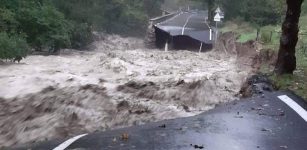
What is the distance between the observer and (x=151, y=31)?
45.7 metres

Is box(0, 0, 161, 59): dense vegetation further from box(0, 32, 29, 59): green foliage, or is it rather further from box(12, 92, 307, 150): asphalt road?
box(12, 92, 307, 150): asphalt road

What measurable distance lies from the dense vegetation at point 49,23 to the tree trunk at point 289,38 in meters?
14.1

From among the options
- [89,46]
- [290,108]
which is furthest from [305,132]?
[89,46]

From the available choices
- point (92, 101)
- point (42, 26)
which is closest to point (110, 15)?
point (42, 26)

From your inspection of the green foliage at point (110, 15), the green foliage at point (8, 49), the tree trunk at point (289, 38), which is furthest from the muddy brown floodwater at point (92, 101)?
the green foliage at point (110, 15)

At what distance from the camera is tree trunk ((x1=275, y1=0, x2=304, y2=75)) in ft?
39.5

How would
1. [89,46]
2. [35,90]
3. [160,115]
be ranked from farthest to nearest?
[89,46]
[35,90]
[160,115]

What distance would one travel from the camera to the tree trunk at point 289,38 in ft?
39.5

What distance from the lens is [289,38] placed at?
1234 centimetres

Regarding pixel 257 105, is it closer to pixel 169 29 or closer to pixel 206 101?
pixel 206 101

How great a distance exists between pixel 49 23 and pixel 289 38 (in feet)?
73.7

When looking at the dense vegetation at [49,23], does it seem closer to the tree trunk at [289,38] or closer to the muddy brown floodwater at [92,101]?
A: the muddy brown floodwater at [92,101]

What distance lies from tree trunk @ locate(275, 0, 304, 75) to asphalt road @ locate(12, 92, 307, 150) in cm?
334

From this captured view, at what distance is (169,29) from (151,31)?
264 cm
